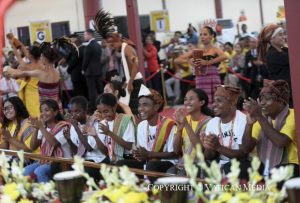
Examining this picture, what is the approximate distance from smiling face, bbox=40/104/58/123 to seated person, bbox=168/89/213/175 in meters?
1.30

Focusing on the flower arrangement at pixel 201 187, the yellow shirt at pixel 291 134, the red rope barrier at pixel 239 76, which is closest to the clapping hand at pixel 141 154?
the yellow shirt at pixel 291 134

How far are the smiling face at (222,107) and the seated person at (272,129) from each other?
205 millimetres

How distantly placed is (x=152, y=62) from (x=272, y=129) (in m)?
7.86

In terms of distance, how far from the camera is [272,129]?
3699 mm

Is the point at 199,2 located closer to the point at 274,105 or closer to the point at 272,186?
the point at 274,105

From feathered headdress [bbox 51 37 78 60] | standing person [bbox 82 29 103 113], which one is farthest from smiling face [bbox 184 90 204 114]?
standing person [bbox 82 29 103 113]

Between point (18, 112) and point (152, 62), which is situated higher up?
point (152, 62)

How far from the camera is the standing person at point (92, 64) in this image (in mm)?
8805

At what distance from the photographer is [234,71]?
11.6 m

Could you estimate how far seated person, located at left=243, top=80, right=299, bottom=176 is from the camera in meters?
3.72

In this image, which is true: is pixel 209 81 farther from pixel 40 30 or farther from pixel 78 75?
pixel 40 30

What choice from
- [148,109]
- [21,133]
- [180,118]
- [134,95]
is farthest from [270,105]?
[134,95]

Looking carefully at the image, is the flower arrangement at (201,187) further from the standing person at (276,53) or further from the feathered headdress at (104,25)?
the feathered headdress at (104,25)

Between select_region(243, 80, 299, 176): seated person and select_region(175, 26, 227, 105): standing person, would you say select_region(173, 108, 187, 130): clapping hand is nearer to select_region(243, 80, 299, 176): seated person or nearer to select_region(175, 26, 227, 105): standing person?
select_region(243, 80, 299, 176): seated person
